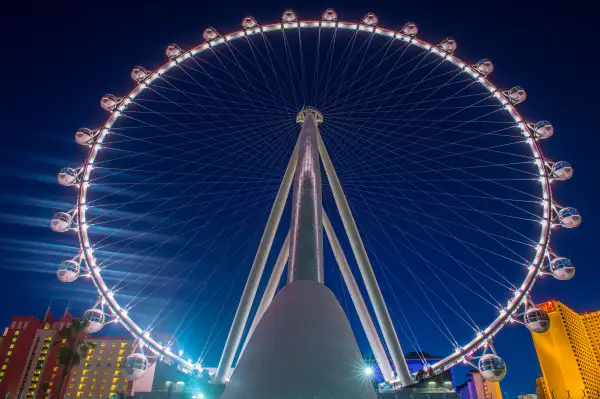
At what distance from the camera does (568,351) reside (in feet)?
244

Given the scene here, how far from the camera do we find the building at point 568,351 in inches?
2406

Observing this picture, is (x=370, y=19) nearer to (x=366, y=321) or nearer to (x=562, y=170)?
(x=562, y=170)

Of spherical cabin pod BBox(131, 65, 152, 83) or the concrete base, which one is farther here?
spherical cabin pod BBox(131, 65, 152, 83)

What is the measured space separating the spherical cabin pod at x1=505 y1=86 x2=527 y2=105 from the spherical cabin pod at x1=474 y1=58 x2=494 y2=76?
3.48 feet

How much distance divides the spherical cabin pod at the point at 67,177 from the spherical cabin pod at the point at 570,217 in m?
15.6

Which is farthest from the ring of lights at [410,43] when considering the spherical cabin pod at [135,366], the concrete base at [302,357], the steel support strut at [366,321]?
the concrete base at [302,357]

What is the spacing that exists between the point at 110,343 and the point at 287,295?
2617 inches

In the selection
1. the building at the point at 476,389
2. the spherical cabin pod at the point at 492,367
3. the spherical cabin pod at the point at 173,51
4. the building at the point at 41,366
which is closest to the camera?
the spherical cabin pod at the point at 492,367

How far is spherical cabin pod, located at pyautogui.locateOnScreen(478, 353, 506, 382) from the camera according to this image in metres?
10.9

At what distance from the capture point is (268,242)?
13039 mm

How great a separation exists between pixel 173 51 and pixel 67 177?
5.92 meters

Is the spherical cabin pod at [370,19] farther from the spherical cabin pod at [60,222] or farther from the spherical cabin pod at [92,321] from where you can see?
the spherical cabin pod at [92,321]

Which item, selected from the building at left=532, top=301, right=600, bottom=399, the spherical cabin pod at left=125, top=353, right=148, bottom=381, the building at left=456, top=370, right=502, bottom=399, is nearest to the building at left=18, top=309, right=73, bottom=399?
the spherical cabin pod at left=125, top=353, right=148, bottom=381

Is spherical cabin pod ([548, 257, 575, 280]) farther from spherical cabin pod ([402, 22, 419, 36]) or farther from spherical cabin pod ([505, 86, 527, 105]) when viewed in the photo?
spherical cabin pod ([402, 22, 419, 36])
